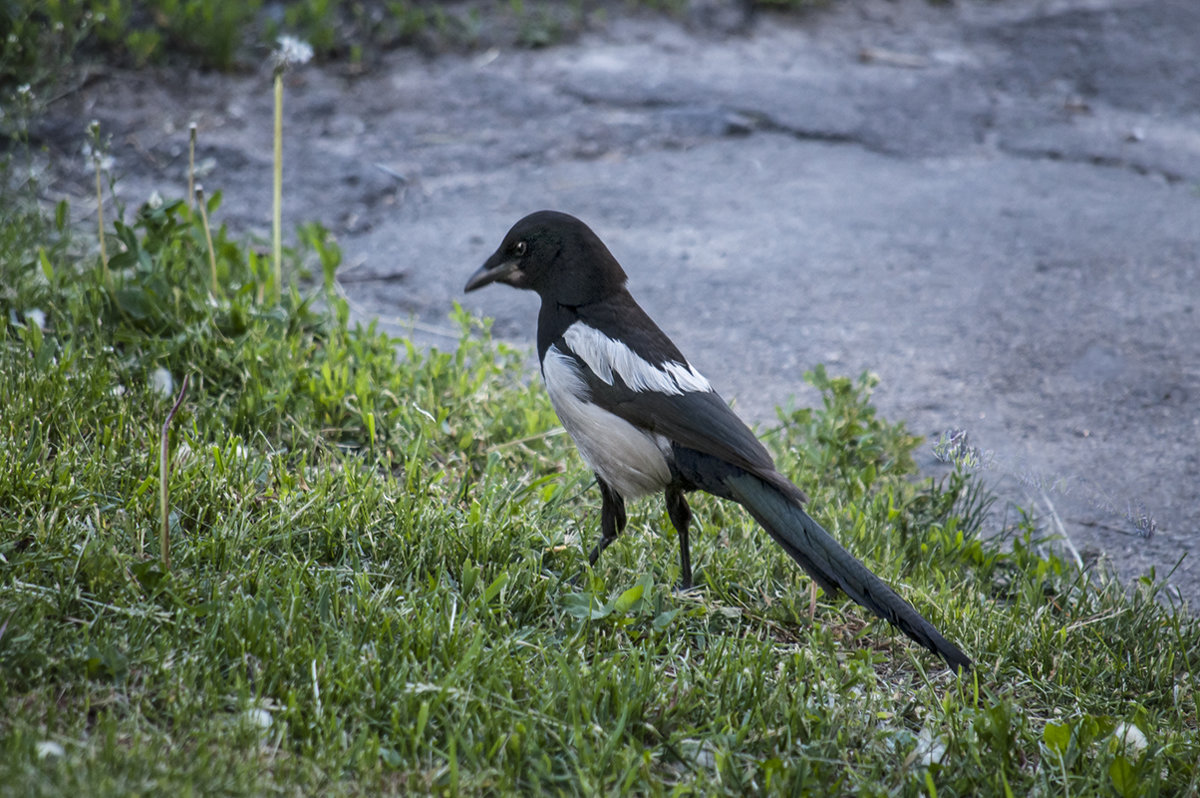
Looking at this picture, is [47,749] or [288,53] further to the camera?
[288,53]

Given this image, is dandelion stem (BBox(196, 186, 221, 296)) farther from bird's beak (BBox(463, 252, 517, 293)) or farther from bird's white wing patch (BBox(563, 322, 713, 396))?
bird's white wing patch (BBox(563, 322, 713, 396))

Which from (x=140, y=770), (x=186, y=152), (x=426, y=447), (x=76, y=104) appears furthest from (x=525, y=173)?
(x=140, y=770)

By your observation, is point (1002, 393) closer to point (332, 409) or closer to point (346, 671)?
point (332, 409)

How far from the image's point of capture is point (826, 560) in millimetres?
2787

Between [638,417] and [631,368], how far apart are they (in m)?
0.13

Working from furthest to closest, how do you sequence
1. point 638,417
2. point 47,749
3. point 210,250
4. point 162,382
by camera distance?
point 210,250 < point 162,382 < point 638,417 < point 47,749

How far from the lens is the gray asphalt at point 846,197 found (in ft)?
14.3

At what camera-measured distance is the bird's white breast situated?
308 cm

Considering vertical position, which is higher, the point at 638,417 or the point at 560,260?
the point at 560,260

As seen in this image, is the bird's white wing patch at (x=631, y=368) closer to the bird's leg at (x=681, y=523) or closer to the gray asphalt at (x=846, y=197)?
the bird's leg at (x=681, y=523)

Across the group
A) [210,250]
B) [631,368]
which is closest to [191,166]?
[210,250]

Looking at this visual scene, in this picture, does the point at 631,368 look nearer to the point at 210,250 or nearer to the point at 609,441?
the point at 609,441

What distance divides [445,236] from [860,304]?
6.32ft

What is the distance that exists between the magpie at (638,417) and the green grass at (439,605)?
0.22m
